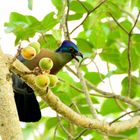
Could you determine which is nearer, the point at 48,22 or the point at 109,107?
the point at 48,22

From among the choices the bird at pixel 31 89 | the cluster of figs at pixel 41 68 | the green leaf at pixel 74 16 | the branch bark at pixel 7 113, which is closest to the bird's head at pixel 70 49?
the bird at pixel 31 89

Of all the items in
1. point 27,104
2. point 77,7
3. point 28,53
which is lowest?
point 27,104

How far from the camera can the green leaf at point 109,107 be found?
263 cm

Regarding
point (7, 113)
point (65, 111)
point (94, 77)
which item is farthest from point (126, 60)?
point (7, 113)

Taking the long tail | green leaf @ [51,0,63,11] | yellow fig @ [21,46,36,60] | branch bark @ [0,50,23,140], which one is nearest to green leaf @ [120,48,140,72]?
green leaf @ [51,0,63,11]

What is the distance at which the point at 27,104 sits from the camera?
2.45m

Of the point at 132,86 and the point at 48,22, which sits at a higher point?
the point at 48,22

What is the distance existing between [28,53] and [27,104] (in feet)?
4.01

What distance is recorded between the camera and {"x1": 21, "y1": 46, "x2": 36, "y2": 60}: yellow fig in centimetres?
125

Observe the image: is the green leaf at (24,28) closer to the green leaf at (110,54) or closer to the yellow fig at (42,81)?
the green leaf at (110,54)

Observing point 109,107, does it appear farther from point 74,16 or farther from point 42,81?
point 42,81

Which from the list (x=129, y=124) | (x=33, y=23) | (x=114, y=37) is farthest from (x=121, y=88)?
(x=129, y=124)

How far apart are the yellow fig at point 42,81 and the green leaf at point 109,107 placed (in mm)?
1379

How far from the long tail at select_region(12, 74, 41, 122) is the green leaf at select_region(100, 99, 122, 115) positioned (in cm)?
42
